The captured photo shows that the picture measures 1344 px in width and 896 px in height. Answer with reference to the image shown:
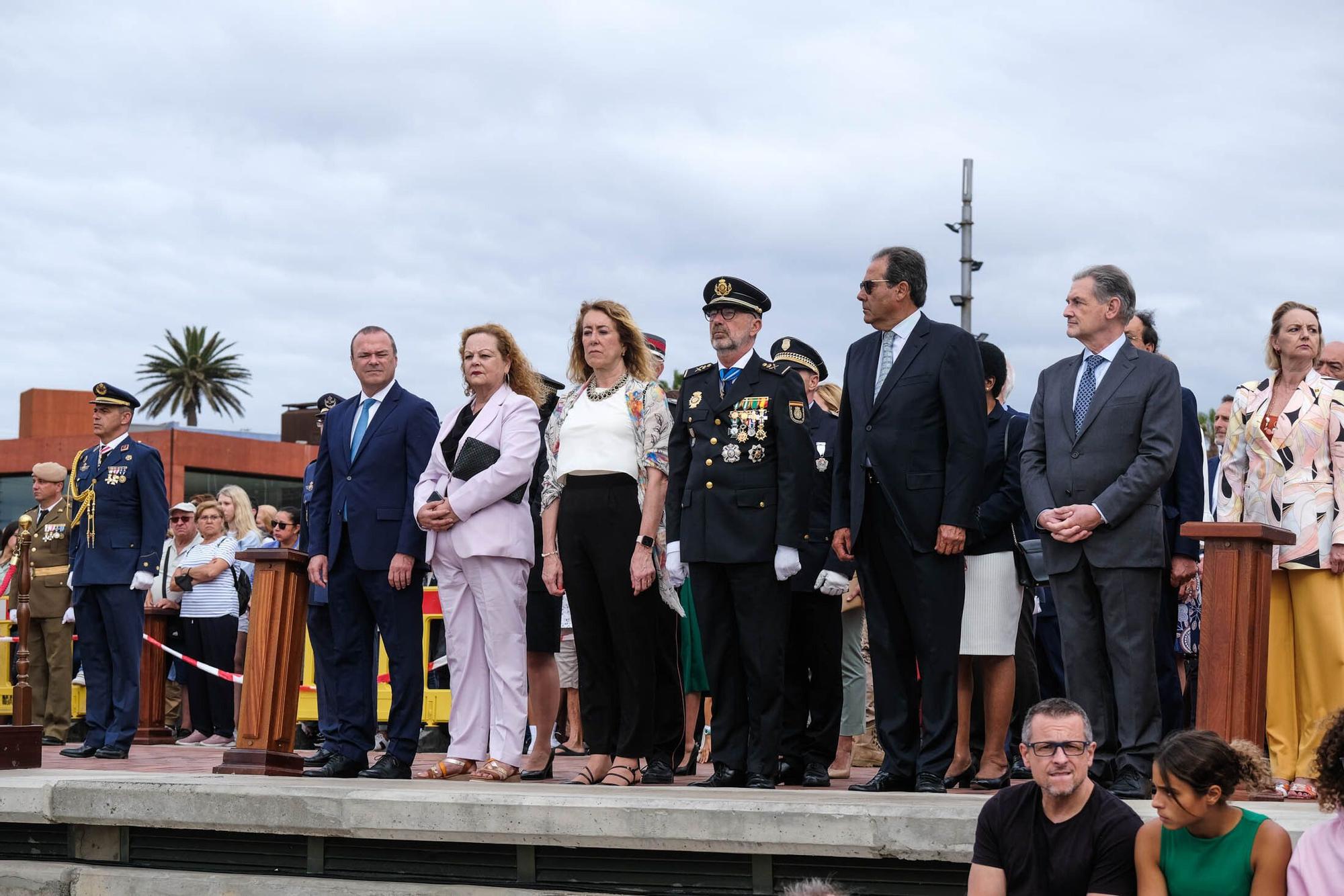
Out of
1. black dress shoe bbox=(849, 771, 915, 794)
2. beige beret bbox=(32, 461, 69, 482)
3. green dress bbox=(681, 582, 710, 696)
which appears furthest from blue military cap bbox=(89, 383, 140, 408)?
black dress shoe bbox=(849, 771, 915, 794)

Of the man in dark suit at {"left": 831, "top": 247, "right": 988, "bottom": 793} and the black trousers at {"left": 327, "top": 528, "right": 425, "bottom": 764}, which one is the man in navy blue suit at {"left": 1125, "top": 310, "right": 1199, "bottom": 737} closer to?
the man in dark suit at {"left": 831, "top": 247, "right": 988, "bottom": 793}

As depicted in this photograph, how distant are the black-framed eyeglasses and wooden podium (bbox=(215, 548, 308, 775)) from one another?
12.4 feet

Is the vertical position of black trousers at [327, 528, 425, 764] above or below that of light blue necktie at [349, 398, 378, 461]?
below

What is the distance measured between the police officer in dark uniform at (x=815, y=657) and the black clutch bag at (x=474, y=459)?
1346mm

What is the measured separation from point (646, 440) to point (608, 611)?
0.75 meters

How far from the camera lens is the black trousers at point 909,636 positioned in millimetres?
5941

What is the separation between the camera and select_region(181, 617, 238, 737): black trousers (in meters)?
11.5

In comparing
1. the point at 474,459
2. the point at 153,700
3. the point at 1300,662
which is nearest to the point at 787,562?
the point at 474,459

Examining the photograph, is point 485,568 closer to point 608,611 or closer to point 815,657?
point 608,611

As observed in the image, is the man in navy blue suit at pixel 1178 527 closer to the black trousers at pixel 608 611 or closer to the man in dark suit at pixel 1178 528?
the man in dark suit at pixel 1178 528

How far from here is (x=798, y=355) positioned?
8.27 meters

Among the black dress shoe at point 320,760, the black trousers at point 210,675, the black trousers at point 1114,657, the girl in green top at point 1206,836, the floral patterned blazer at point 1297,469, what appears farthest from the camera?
the black trousers at point 210,675

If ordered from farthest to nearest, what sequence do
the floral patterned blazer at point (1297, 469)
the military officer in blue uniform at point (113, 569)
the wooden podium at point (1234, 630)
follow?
the military officer in blue uniform at point (113, 569)
the floral patterned blazer at point (1297, 469)
the wooden podium at point (1234, 630)

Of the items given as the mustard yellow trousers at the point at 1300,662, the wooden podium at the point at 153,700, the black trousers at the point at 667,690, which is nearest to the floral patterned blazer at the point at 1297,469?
the mustard yellow trousers at the point at 1300,662
